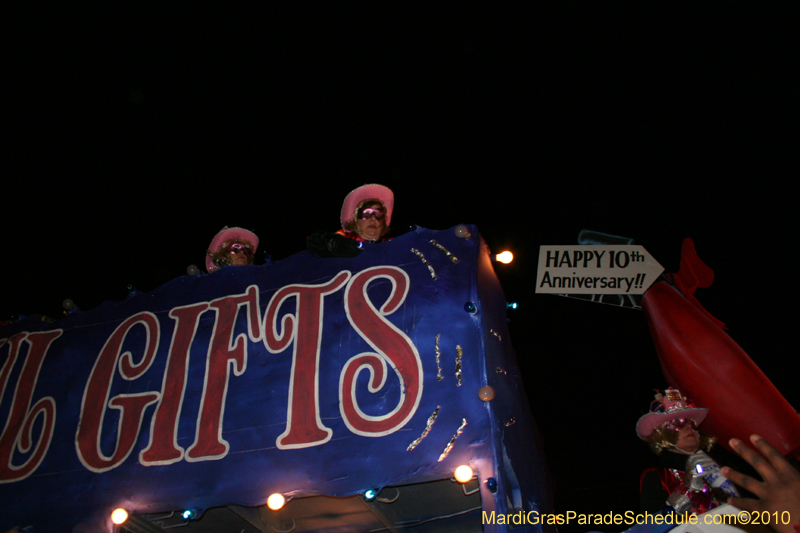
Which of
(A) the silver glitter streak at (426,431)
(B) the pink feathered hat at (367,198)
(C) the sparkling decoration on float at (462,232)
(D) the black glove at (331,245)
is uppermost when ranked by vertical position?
(B) the pink feathered hat at (367,198)

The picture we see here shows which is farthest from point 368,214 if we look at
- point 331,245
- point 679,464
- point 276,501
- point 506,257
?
point 679,464

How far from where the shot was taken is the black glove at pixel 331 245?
3.36m

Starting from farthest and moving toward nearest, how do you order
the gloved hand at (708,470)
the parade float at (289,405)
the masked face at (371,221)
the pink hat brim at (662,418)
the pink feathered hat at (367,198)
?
the pink feathered hat at (367,198), the masked face at (371,221), the pink hat brim at (662,418), the gloved hand at (708,470), the parade float at (289,405)

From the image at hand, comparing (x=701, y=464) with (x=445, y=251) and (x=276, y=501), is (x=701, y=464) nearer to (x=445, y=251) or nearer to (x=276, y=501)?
(x=445, y=251)

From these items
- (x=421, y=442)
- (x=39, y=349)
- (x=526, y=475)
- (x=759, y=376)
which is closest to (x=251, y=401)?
(x=421, y=442)

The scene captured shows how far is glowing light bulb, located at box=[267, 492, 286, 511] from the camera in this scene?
273 cm

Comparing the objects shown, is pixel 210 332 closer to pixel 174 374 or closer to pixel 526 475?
pixel 174 374

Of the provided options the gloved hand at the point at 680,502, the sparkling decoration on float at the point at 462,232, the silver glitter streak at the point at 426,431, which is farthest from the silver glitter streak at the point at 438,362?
the gloved hand at the point at 680,502

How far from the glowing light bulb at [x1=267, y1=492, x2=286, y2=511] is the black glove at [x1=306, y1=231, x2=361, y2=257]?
4.75 ft

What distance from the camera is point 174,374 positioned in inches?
136

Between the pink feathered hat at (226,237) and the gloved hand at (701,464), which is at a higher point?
the pink feathered hat at (226,237)

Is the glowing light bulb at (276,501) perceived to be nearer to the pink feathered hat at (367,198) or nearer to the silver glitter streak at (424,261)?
the silver glitter streak at (424,261)

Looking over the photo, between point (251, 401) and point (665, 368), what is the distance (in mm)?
3333

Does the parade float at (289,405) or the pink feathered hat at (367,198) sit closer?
the parade float at (289,405)
